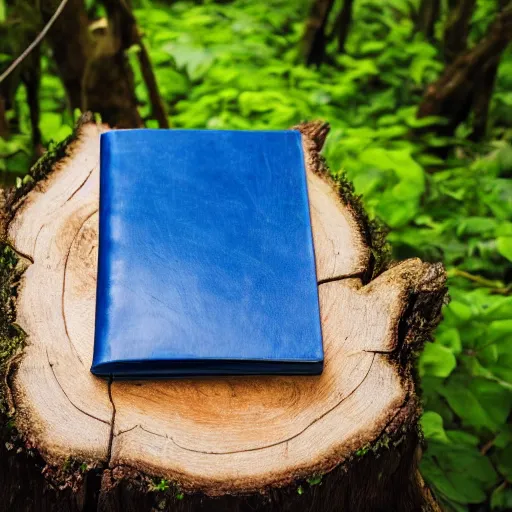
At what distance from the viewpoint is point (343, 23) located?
304 centimetres

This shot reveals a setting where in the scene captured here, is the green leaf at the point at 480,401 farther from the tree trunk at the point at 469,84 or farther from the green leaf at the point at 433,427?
the tree trunk at the point at 469,84

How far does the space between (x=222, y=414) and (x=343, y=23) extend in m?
2.52

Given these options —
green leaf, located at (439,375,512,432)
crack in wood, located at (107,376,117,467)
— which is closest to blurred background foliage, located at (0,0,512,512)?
green leaf, located at (439,375,512,432)

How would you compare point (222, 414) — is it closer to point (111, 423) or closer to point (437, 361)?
point (111, 423)

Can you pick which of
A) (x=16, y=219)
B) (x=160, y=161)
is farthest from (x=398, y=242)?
(x=16, y=219)

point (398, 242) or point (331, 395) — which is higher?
point (331, 395)

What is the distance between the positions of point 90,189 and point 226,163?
0.26 metres

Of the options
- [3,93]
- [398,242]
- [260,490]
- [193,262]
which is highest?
[193,262]

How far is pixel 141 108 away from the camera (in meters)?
2.61

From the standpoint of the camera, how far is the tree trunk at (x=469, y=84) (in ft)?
7.59

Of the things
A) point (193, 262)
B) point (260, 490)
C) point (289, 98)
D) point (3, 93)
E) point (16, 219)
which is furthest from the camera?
point (289, 98)

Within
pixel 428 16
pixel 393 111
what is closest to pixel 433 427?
pixel 393 111

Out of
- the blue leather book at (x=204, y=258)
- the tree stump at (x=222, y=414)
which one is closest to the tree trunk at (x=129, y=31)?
the blue leather book at (x=204, y=258)

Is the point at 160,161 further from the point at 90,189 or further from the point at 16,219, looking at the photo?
the point at 16,219
